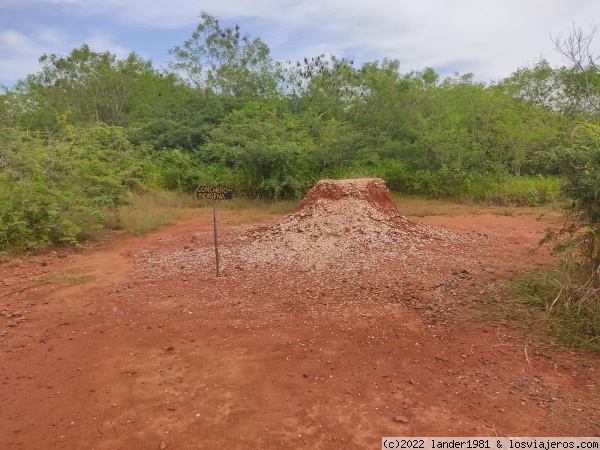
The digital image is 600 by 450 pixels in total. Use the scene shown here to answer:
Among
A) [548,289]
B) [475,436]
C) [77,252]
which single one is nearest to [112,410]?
[475,436]

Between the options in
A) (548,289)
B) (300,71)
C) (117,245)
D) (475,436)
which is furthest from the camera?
(300,71)

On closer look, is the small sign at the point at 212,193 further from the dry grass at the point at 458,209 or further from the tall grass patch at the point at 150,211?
the dry grass at the point at 458,209

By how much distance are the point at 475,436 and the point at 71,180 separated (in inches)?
290

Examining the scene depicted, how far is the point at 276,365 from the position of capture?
3066 millimetres

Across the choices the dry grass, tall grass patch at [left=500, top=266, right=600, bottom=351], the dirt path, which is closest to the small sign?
the dirt path

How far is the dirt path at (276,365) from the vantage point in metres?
2.39

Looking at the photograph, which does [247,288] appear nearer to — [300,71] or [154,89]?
[300,71]

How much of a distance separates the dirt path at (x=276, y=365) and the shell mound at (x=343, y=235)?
2.14 feet

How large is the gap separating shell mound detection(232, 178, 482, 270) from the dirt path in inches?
25.7

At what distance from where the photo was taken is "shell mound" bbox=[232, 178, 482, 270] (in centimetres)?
570

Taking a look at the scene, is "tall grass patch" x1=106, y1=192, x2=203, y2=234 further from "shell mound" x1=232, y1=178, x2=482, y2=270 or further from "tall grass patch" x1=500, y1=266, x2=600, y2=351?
"tall grass patch" x1=500, y1=266, x2=600, y2=351

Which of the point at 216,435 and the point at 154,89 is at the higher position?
the point at 154,89

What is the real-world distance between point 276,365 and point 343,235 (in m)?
3.58

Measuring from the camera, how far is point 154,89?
706 inches
